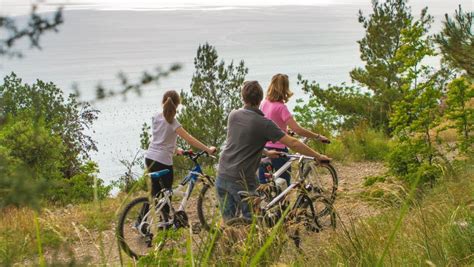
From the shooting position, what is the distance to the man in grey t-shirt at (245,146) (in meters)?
5.36

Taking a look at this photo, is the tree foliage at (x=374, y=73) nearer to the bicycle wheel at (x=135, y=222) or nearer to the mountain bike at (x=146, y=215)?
the mountain bike at (x=146, y=215)

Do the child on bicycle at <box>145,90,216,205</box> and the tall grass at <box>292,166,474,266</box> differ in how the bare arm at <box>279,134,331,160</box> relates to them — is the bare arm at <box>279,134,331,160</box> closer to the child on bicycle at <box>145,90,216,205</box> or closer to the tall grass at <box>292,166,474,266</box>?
the tall grass at <box>292,166,474,266</box>

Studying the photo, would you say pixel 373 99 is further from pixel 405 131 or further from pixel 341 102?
pixel 405 131

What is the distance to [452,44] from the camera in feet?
26.0

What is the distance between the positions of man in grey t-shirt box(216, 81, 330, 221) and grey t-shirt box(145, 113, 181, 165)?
1.28 metres

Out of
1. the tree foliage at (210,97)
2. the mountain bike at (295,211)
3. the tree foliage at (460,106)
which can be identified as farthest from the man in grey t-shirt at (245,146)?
the tree foliage at (210,97)

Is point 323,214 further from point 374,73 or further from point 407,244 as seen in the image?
point 374,73

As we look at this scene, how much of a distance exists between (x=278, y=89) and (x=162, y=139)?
1.25 metres

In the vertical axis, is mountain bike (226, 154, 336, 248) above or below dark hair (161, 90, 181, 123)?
below

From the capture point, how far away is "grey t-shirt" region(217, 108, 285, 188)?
5355 millimetres

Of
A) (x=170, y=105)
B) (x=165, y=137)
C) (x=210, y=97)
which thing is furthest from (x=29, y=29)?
(x=210, y=97)

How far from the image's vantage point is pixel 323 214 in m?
5.21

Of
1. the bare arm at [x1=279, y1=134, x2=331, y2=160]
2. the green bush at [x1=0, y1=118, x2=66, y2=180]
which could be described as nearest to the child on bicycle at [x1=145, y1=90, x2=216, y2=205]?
the bare arm at [x1=279, y1=134, x2=331, y2=160]

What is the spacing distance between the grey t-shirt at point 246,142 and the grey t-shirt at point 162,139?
131cm
